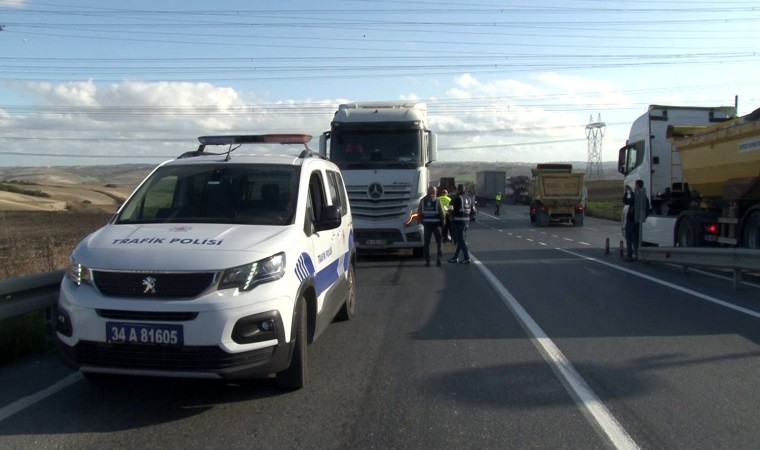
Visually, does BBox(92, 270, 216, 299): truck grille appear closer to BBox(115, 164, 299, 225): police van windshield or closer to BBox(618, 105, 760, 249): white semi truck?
BBox(115, 164, 299, 225): police van windshield

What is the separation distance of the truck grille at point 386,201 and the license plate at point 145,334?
11030 mm

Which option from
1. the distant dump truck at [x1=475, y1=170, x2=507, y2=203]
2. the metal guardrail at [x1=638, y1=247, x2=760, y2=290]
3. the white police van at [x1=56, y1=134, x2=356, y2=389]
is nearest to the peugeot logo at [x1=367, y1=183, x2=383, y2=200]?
the metal guardrail at [x1=638, y1=247, x2=760, y2=290]

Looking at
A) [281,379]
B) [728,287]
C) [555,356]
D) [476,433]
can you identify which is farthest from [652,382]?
[728,287]

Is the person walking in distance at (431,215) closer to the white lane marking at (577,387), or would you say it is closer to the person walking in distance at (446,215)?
the person walking in distance at (446,215)

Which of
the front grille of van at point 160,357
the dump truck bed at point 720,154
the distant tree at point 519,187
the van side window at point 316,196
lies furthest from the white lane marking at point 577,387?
the distant tree at point 519,187

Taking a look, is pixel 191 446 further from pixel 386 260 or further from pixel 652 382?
pixel 386 260

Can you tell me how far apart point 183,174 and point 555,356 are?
4205 mm

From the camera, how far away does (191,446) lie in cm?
459

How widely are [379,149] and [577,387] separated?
1103 centimetres

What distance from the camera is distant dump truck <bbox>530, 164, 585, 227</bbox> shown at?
1384 inches

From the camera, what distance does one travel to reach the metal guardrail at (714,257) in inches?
453

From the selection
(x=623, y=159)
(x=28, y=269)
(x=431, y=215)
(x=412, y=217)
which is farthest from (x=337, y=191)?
(x=623, y=159)

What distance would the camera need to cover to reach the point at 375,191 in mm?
15836

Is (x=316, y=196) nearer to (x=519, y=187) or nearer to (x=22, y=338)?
(x=22, y=338)
